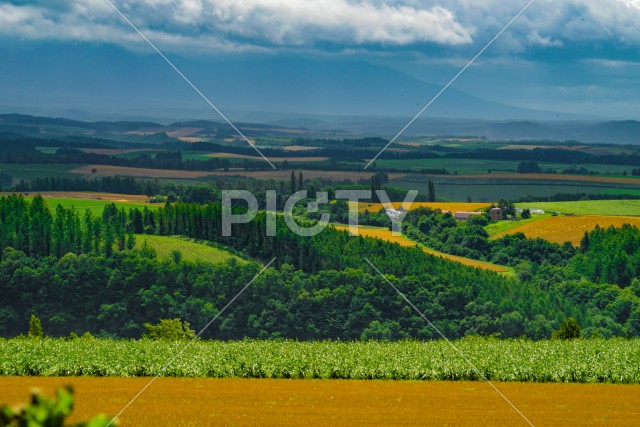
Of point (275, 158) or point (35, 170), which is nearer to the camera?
point (35, 170)

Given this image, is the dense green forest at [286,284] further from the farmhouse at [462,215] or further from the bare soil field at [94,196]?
the bare soil field at [94,196]

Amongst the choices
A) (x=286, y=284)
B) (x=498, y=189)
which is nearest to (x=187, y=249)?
(x=286, y=284)

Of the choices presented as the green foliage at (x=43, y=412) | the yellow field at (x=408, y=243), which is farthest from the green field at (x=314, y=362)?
the yellow field at (x=408, y=243)

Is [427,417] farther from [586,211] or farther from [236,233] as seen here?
[586,211]

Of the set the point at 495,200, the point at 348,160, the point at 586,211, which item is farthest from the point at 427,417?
the point at 348,160

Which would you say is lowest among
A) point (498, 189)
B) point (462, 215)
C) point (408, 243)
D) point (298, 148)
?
point (408, 243)

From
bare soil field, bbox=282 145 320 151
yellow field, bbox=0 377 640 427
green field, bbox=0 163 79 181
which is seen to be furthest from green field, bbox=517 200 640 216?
yellow field, bbox=0 377 640 427

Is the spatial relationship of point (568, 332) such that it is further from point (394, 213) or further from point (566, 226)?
point (566, 226)
